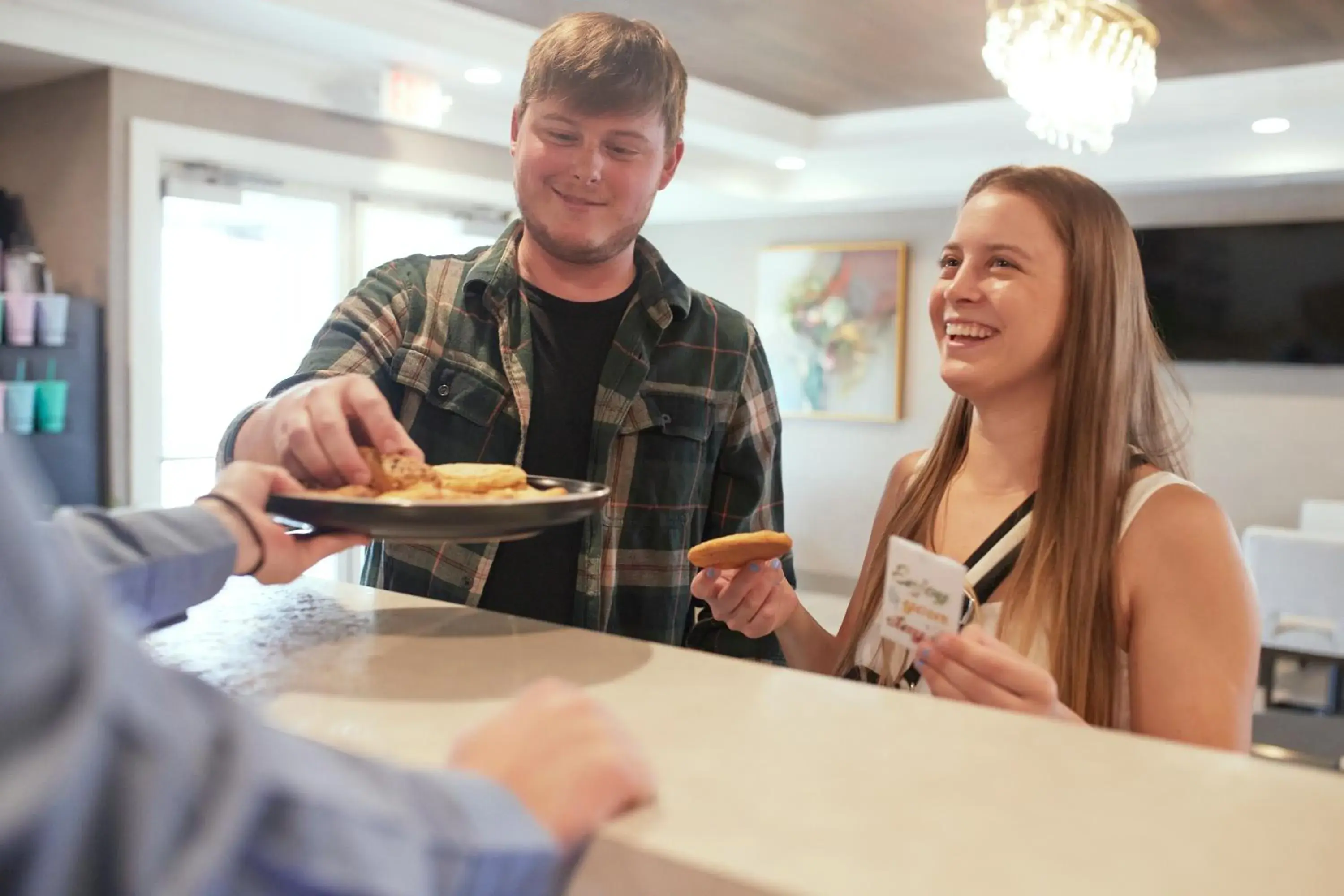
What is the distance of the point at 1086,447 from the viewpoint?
142 cm

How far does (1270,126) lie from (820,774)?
17.9ft

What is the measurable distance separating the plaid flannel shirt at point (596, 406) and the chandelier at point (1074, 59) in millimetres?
1995

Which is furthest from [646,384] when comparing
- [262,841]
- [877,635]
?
[262,841]

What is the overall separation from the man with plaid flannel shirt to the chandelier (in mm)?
1923

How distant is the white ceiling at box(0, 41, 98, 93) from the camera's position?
373 cm

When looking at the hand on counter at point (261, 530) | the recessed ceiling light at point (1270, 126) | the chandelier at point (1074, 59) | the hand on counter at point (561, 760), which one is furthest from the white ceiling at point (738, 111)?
the hand on counter at point (561, 760)

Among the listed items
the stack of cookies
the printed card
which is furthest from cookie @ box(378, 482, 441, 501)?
the printed card

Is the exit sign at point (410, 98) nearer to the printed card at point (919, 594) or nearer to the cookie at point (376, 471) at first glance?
the cookie at point (376, 471)

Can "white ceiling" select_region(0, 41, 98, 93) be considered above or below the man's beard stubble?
above

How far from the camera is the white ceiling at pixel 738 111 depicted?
3852 mm

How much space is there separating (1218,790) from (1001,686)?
0.36 m

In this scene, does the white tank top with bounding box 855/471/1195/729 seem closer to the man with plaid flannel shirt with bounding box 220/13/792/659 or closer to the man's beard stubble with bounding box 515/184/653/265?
the man with plaid flannel shirt with bounding box 220/13/792/659

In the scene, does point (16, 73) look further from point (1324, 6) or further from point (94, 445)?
point (1324, 6)

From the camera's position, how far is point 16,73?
401 cm
